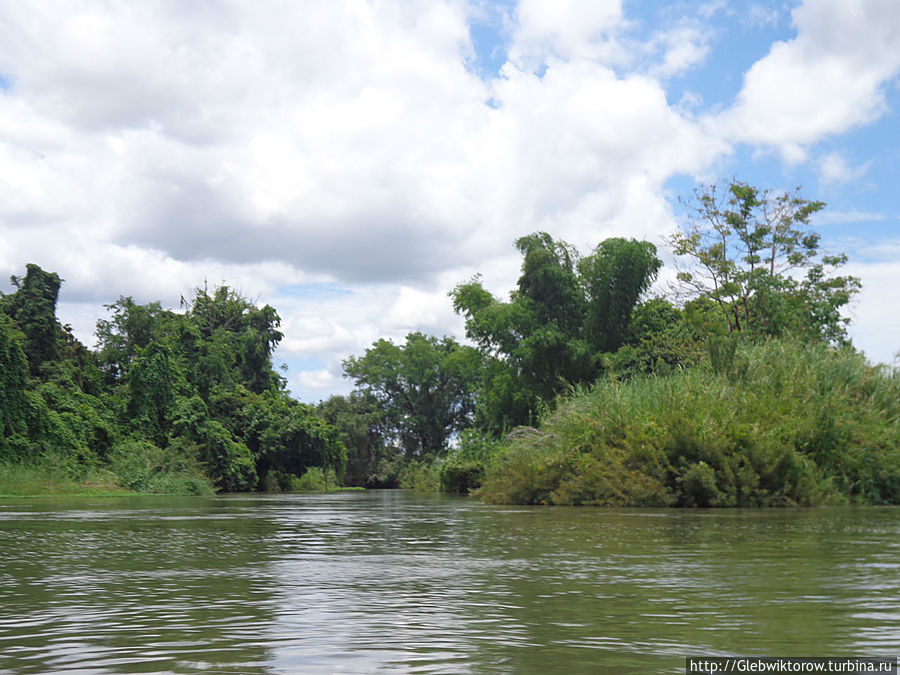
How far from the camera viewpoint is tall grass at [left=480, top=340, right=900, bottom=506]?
16.2 metres

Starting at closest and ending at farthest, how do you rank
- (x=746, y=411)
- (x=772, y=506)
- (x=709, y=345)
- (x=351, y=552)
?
(x=351, y=552), (x=772, y=506), (x=746, y=411), (x=709, y=345)

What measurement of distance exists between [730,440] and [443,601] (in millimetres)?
12571

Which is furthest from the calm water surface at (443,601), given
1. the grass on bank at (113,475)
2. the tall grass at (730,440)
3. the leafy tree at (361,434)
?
the leafy tree at (361,434)

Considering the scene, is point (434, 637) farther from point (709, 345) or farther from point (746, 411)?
point (709, 345)

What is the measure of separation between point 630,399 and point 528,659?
Result: 15915mm

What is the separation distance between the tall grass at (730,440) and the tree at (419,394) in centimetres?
5195

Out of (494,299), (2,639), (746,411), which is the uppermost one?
(494,299)

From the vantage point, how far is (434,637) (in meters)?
3.75

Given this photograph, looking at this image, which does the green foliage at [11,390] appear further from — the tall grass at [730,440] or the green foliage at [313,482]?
the green foliage at [313,482]

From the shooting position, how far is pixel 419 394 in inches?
2911

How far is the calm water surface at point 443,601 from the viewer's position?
336 centimetres

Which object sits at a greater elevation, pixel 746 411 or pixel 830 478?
pixel 746 411

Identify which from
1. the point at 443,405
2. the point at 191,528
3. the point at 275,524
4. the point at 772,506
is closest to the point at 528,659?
the point at 191,528

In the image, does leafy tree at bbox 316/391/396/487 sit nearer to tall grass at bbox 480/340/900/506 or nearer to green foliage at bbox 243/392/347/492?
green foliage at bbox 243/392/347/492
